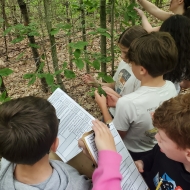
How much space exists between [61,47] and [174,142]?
4609 mm

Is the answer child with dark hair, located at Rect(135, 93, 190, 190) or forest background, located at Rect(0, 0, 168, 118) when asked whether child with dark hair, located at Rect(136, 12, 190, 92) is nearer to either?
forest background, located at Rect(0, 0, 168, 118)

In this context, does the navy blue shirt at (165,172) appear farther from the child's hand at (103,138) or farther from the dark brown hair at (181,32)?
the dark brown hair at (181,32)

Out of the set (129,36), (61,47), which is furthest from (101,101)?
(61,47)

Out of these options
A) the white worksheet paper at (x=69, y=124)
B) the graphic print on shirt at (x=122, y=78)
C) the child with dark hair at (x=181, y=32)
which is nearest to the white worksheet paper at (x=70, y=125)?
the white worksheet paper at (x=69, y=124)

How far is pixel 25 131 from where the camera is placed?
0.96m

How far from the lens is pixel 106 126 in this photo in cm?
129

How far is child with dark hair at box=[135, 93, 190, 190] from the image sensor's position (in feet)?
3.60

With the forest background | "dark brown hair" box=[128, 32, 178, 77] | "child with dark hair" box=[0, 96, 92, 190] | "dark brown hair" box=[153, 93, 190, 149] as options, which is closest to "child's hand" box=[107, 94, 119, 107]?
the forest background

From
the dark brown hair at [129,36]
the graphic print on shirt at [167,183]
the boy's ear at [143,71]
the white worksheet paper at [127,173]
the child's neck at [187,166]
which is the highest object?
the dark brown hair at [129,36]

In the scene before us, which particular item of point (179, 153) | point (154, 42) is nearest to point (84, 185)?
point (179, 153)

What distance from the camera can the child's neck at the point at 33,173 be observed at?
105 cm

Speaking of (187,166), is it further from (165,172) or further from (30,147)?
(30,147)

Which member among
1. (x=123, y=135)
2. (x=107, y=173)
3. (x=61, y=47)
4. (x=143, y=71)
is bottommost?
(x=61, y=47)

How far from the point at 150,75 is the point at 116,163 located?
793 mm
